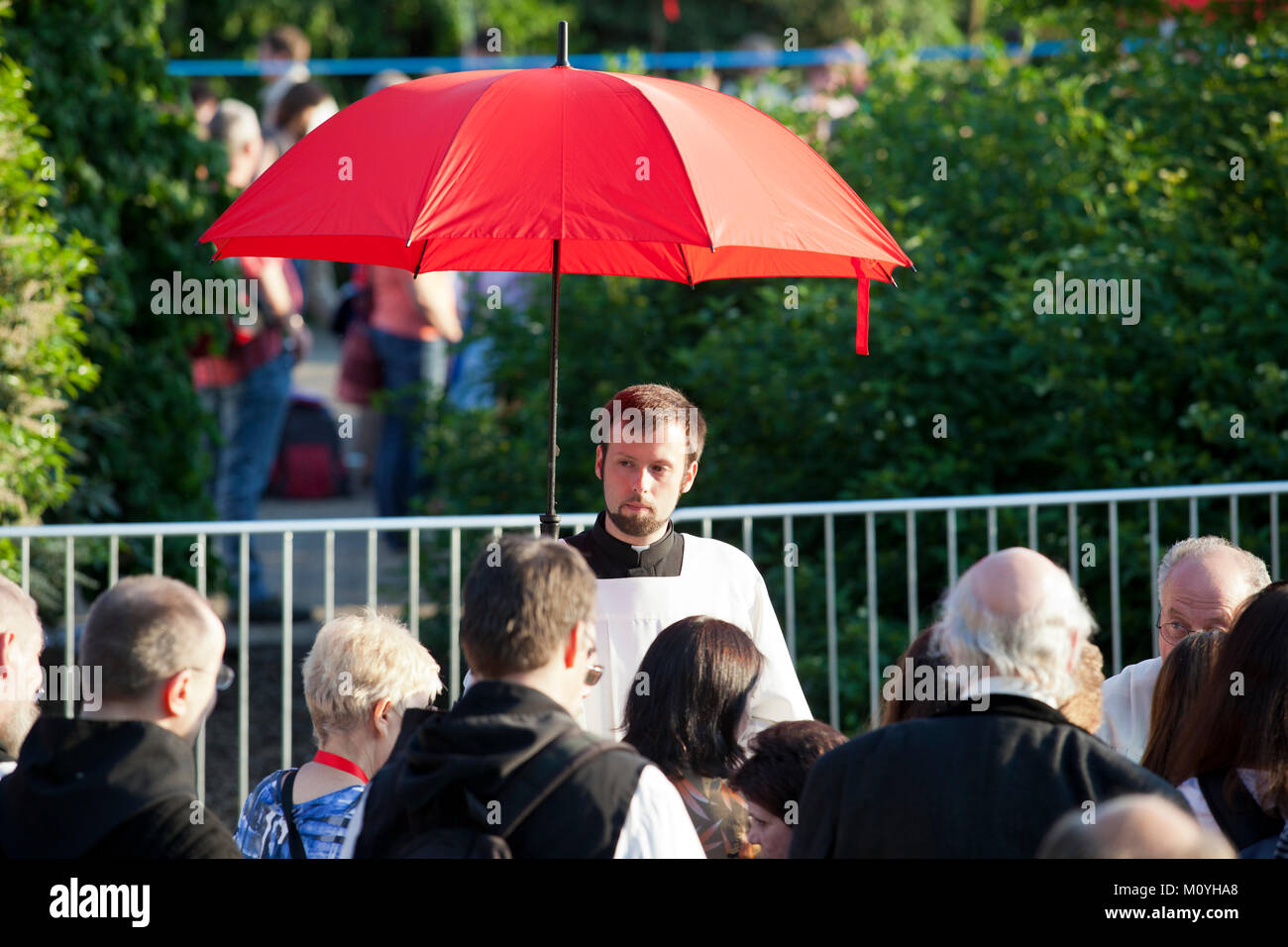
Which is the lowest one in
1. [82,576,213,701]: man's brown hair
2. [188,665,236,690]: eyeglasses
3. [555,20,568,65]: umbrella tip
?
[188,665,236,690]: eyeglasses

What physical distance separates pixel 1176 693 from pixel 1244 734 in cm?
31

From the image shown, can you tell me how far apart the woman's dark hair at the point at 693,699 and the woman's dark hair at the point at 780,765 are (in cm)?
8

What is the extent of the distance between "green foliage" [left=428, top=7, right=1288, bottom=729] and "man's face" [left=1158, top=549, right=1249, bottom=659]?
191 centimetres

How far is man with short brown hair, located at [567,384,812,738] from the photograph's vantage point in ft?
14.3

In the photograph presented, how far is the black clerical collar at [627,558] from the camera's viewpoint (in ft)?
14.8

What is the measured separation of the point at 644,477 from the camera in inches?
173

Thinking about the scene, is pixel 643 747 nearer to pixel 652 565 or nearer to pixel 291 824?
pixel 291 824

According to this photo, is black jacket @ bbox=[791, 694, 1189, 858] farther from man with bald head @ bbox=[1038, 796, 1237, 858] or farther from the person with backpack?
man with bald head @ bbox=[1038, 796, 1237, 858]

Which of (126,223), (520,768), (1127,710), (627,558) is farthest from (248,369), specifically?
(520,768)

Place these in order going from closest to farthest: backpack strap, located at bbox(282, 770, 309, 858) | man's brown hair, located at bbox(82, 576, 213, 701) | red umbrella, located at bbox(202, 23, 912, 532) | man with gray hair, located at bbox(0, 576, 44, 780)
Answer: man's brown hair, located at bbox(82, 576, 213, 701) → backpack strap, located at bbox(282, 770, 309, 858) → man with gray hair, located at bbox(0, 576, 44, 780) → red umbrella, located at bbox(202, 23, 912, 532)

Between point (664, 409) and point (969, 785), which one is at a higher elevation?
point (664, 409)

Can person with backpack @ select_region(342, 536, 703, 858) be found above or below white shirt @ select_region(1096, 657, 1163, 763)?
above

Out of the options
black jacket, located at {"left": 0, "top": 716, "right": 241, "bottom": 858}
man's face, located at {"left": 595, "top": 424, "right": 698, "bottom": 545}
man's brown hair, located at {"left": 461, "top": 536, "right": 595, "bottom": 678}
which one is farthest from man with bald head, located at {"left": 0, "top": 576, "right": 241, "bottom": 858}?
man's face, located at {"left": 595, "top": 424, "right": 698, "bottom": 545}

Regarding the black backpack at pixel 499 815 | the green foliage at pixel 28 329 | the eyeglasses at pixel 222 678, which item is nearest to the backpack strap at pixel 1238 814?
the black backpack at pixel 499 815
